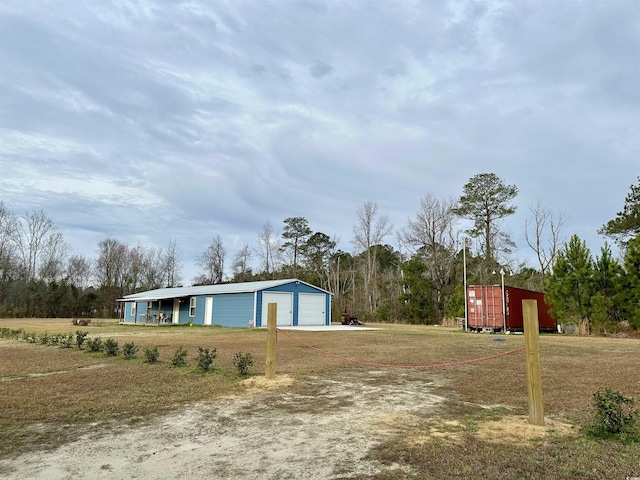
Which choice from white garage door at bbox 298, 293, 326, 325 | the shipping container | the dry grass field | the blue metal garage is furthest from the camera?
white garage door at bbox 298, 293, 326, 325

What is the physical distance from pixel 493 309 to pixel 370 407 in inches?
745

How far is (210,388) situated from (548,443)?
478 cm

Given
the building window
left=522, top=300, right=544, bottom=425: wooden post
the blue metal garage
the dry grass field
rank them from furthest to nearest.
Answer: the building window
the blue metal garage
left=522, top=300, right=544, bottom=425: wooden post
the dry grass field

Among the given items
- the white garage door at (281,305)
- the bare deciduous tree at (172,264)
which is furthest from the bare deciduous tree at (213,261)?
the white garage door at (281,305)

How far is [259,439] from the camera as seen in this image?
426 cm

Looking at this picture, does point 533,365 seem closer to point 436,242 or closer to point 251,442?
point 251,442

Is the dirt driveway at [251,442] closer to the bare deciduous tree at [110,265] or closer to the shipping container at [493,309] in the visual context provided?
the shipping container at [493,309]

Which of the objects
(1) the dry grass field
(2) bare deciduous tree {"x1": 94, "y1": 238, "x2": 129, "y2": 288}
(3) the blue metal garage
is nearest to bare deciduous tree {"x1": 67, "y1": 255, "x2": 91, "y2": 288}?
(2) bare deciduous tree {"x1": 94, "y1": 238, "x2": 129, "y2": 288}

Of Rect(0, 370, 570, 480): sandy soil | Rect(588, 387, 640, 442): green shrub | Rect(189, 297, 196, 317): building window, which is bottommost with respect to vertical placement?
Rect(0, 370, 570, 480): sandy soil

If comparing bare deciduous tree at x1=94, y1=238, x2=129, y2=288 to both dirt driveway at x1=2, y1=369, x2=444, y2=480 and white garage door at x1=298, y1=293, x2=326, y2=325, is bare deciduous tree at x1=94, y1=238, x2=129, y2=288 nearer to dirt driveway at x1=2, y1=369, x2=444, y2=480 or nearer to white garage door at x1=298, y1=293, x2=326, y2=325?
white garage door at x1=298, y1=293, x2=326, y2=325

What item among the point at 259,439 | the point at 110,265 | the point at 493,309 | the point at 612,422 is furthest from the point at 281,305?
the point at 110,265

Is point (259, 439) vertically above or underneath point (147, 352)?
underneath

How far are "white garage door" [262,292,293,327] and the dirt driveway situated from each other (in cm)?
1942

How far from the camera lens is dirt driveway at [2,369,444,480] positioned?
11.3 ft
